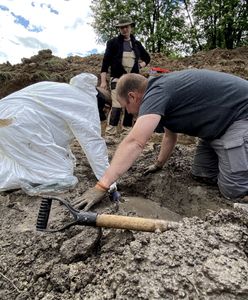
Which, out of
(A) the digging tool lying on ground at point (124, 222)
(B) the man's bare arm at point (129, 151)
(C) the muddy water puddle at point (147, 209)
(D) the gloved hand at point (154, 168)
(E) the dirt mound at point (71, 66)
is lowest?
(C) the muddy water puddle at point (147, 209)

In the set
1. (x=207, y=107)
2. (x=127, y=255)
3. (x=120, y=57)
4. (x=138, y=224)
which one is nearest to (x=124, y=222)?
Answer: (x=138, y=224)

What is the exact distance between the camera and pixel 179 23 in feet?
65.1

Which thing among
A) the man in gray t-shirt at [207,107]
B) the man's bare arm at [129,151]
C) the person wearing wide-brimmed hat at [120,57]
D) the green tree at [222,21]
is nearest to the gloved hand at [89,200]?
the man's bare arm at [129,151]

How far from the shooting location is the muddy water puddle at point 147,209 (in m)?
3.30

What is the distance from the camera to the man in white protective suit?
333cm

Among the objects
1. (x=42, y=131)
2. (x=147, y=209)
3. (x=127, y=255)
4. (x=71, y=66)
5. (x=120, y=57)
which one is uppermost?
(x=120, y=57)

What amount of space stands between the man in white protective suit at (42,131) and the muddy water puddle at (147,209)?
0.54m

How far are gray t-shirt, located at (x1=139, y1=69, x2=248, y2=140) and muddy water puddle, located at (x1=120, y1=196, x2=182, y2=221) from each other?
2.52ft

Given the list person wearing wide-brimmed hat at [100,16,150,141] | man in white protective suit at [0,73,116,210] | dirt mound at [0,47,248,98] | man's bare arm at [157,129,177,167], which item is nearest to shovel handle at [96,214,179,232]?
man in white protective suit at [0,73,116,210]

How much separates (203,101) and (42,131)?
142cm

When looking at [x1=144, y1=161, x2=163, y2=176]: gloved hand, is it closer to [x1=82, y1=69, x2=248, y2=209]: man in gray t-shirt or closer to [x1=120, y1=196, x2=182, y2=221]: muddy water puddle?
[x1=120, y1=196, x2=182, y2=221]: muddy water puddle

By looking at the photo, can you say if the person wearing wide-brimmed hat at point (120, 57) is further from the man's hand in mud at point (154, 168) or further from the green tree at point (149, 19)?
the green tree at point (149, 19)

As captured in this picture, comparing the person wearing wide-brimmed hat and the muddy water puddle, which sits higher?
the person wearing wide-brimmed hat

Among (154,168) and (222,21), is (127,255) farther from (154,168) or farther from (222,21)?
(222,21)
